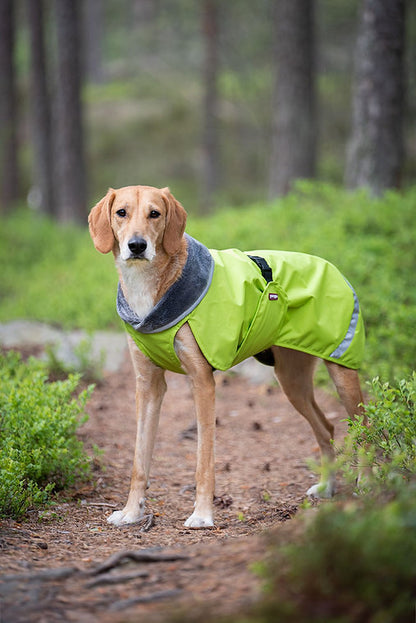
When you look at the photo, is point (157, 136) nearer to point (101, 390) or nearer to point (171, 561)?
point (101, 390)

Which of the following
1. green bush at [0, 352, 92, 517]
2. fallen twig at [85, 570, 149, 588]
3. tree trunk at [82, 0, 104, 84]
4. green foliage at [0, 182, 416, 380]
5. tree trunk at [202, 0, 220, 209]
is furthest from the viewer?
tree trunk at [82, 0, 104, 84]

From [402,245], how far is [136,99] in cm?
1939

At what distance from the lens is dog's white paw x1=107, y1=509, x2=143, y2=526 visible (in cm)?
414

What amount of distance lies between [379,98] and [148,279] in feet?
23.7

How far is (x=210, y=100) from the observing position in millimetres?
19953

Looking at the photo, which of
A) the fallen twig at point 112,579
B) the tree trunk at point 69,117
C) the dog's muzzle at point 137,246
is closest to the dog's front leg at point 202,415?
the dog's muzzle at point 137,246

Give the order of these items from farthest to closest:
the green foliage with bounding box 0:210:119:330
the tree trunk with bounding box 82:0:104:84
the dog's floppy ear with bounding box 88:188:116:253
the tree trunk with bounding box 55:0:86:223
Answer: the tree trunk with bounding box 82:0:104:84 < the tree trunk with bounding box 55:0:86:223 < the green foliage with bounding box 0:210:119:330 < the dog's floppy ear with bounding box 88:188:116:253

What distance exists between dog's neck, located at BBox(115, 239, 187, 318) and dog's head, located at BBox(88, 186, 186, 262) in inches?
3.1

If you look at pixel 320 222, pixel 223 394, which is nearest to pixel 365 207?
pixel 320 222

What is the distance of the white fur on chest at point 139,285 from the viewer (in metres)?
4.26

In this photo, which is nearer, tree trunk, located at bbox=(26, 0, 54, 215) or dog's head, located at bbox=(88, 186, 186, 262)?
dog's head, located at bbox=(88, 186, 186, 262)

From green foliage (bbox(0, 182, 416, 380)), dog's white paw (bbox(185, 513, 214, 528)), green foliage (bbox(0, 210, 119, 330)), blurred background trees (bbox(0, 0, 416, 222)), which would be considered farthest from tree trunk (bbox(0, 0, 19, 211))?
dog's white paw (bbox(185, 513, 214, 528))

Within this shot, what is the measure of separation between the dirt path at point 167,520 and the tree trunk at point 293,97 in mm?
6493

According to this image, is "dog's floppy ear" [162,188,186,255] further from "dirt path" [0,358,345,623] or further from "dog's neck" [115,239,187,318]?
"dirt path" [0,358,345,623]
